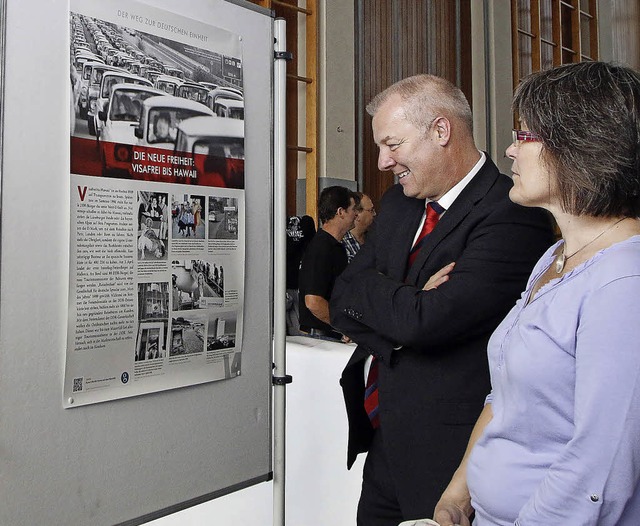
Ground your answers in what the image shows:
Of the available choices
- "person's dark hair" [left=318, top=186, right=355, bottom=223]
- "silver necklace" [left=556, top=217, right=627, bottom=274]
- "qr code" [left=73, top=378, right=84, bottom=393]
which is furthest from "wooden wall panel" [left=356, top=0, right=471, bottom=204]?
"silver necklace" [left=556, top=217, right=627, bottom=274]

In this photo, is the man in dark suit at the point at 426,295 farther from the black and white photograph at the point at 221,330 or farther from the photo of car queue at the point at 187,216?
the photo of car queue at the point at 187,216

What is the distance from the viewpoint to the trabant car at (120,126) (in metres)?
1.62

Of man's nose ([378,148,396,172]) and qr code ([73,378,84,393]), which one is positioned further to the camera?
man's nose ([378,148,396,172])

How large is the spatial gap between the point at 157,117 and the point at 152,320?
49cm

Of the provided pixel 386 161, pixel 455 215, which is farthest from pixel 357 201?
pixel 455 215

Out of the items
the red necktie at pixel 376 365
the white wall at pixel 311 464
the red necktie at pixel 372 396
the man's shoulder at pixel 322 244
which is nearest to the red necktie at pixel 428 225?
the red necktie at pixel 376 365

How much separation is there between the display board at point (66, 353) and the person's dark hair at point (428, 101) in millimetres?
418

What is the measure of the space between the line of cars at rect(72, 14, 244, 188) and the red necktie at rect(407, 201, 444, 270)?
50cm

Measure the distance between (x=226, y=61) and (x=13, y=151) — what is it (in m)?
0.67

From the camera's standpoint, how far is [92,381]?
63.3 inches

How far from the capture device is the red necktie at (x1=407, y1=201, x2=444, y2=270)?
6.42 ft

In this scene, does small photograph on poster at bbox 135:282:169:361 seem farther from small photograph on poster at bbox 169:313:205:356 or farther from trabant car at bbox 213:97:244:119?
trabant car at bbox 213:97:244:119

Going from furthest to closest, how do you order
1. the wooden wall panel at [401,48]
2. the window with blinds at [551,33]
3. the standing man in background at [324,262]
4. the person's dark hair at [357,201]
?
the window with blinds at [551,33]
the wooden wall panel at [401,48]
the person's dark hair at [357,201]
the standing man in background at [324,262]

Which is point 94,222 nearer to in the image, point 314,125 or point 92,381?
point 92,381
